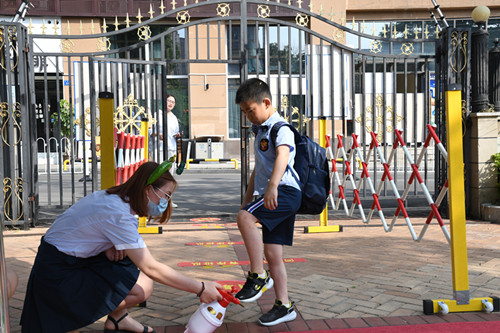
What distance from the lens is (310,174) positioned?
4.09 meters

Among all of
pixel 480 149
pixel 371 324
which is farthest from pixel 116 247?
pixel 480 149

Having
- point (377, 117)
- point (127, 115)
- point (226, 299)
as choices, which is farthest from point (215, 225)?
point (226, 299)

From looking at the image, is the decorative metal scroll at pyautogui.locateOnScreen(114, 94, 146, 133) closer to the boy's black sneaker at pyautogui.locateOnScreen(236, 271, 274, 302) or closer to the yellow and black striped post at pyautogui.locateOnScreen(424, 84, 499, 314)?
the boy's black sneaker at pyautogui.locateOnScreen(236, 271, 274, 302)

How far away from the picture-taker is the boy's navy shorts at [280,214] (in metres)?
3.88

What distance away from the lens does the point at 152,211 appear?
3.31 meters

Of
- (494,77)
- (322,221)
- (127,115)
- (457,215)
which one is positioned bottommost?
(322,221)

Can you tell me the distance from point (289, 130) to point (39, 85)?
2179 cm

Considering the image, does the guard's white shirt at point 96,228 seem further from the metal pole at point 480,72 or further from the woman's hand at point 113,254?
the metal pole at point 480,72

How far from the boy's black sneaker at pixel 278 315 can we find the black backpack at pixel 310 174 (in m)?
0.68

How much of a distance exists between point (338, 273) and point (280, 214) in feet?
5.37

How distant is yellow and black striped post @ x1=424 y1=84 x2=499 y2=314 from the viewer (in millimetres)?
4016

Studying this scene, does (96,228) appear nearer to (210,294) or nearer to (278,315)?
(210,294)

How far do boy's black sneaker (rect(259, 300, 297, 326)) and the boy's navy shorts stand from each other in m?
0.43

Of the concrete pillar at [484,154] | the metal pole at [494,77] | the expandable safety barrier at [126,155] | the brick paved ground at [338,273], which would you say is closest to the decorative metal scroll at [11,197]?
the brick paved ground at [338,273]
